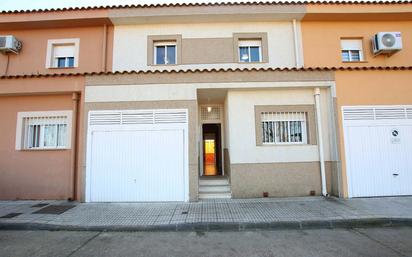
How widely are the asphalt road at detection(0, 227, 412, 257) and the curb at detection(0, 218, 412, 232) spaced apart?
6.2 inches

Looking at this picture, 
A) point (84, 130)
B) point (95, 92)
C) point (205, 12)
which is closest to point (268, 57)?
point (205, 12)

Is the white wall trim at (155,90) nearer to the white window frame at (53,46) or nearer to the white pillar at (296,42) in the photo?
the white pillar at (296,42)

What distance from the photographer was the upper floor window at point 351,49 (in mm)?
10070

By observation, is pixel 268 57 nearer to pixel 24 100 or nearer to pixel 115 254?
pixel 115 254

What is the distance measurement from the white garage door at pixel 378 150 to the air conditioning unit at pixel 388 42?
2869 mm

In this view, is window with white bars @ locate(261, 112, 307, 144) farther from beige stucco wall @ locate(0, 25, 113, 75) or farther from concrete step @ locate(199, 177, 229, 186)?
beige stucco wall @ locate(0, 25, 113, 75)

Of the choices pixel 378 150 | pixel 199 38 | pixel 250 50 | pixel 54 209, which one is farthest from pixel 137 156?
pixel 378 150

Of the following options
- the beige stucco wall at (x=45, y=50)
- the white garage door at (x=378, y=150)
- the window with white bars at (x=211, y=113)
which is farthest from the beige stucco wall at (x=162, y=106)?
the white garage door at (x=378, y=150)

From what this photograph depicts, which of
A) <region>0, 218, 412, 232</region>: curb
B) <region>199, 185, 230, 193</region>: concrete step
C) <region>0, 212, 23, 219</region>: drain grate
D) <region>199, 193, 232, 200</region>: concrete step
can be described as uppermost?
<region>199, 185, 230, 193</region>: concrete step

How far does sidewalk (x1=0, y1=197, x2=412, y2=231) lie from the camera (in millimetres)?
5672

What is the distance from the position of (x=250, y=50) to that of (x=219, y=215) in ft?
23.1

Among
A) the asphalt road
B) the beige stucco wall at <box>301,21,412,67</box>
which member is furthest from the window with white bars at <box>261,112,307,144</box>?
the asphalt road

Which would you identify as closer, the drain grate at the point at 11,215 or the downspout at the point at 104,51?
the drain grate at the point at 11,215

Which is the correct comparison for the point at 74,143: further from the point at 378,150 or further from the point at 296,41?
the point at 378,150
